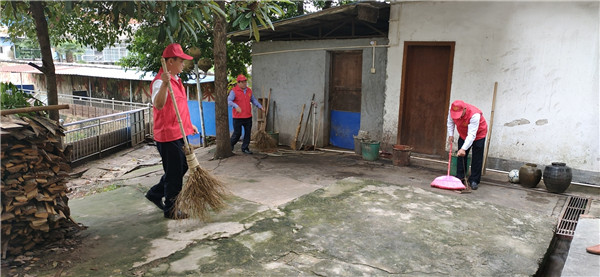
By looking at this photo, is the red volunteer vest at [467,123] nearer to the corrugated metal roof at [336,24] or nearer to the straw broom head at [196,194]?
the corrugated metal roof at [336,24]

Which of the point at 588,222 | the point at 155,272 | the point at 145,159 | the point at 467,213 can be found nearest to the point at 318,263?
the point at 155,272

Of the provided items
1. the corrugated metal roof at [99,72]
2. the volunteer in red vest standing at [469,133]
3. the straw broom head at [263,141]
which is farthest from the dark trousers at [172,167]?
the corrugated metal roof at [99,72]

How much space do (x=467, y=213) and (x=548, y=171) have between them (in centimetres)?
193

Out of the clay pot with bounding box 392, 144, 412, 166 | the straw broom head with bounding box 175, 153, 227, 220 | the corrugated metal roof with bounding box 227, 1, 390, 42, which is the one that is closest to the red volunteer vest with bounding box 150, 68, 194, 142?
the straw broom head with bounding box 175, 153, 227, 220

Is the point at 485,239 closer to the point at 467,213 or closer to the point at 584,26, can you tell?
the point at 467,213

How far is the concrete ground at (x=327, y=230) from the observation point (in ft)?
11.1

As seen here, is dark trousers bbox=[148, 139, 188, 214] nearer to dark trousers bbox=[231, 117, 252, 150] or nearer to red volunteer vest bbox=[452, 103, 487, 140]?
red volunteer vest bbox=[452, 103, 487, 140]

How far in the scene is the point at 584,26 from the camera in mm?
5941

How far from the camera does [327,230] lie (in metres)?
4.16

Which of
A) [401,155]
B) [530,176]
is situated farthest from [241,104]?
[530,176]

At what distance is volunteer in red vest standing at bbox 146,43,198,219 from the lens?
4035 mm

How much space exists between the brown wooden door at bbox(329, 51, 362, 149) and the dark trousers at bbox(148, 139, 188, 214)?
16.8ft

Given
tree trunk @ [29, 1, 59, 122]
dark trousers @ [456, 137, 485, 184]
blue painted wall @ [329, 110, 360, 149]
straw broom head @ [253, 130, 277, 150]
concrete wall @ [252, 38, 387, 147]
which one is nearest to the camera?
tree trunk @ [29, 1, 59, 122]

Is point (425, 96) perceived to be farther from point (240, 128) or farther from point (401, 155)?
point (240, 128)
